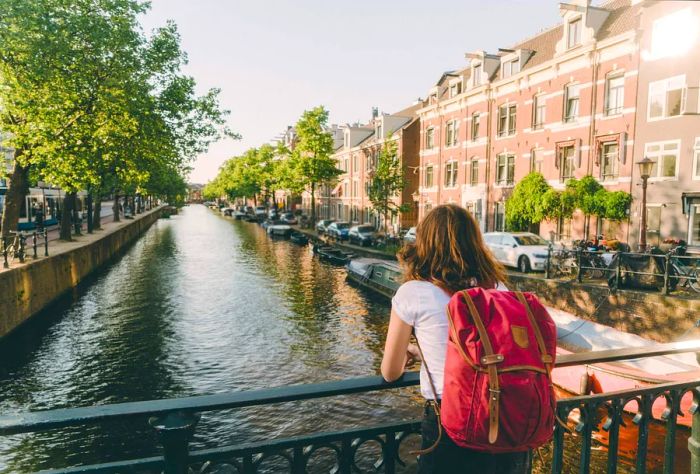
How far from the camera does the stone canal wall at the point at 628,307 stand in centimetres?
1413

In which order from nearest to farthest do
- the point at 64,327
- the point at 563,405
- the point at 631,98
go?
the point at 563,405 → the point at 64,327 → the point at 631,98

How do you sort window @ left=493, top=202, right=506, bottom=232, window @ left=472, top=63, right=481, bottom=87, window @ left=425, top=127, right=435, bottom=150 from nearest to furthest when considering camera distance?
1. window @ left=493, top=202, right=506, bottom=232
2. window @ left=472, top=63, right=481, bottom=87
3. window @ left=425, top=127, right=435, bottom=150

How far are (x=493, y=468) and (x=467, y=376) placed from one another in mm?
509

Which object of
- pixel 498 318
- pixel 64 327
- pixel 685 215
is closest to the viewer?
pixel 498 318

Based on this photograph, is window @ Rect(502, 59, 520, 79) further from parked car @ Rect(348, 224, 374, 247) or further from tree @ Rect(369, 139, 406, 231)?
parked car @ Rect(348, 224, 374, 247)

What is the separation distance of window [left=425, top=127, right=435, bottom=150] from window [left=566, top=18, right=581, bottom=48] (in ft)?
48.5

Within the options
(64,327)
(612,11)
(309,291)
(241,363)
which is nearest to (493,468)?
(241,363)

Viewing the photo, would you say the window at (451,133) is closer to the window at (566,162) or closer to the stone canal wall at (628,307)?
the window at (566,162)

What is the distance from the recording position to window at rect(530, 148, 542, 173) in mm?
28913

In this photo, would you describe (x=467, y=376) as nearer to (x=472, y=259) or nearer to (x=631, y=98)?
(x=472, y=259)

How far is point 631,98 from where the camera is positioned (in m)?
23.2

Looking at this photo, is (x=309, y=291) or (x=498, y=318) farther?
(x=309, y=291)

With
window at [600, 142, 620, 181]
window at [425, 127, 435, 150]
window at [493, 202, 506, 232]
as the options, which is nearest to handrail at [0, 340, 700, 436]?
window at [600, 142, 620, 181]

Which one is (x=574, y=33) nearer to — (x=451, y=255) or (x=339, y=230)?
(x=339, y=230)
